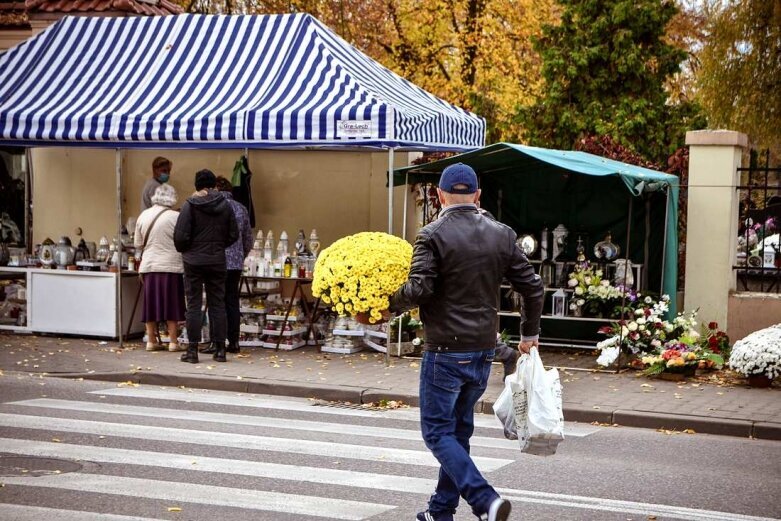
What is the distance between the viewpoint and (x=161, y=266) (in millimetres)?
13430

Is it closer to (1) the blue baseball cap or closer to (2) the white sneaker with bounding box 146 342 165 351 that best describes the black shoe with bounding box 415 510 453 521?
(1) the blue baseball cap

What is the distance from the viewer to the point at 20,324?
1525 centimetres

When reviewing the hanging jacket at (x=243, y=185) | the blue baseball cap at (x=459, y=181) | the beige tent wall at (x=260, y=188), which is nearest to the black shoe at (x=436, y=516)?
the blue baseball cap at (x=459, y=181)

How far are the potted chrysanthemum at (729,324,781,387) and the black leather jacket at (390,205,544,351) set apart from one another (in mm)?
6116

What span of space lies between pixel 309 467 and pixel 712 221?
7579 mm

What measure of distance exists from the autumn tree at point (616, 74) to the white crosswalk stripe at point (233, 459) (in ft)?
A: 38.8

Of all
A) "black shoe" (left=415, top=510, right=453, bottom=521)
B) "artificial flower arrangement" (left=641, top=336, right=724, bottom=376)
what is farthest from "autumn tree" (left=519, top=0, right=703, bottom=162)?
"black shoe" (left=415, top=510, right=453, bottom=521)

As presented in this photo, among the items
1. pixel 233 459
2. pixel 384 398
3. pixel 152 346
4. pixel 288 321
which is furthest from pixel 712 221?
pixel 233 459

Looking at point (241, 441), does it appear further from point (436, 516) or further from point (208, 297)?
point (208, 297)

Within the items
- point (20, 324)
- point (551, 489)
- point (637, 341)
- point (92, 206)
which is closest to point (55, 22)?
point (92, 206)

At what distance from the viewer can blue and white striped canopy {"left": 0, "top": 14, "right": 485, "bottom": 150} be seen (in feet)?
43.0

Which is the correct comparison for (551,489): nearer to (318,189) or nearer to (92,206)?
(318,189)

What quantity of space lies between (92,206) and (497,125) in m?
11.4

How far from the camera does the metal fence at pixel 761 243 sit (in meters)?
13.5
